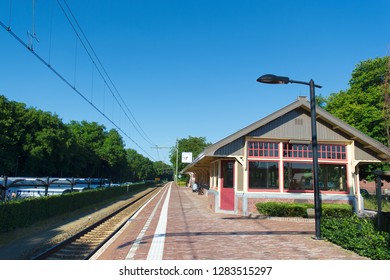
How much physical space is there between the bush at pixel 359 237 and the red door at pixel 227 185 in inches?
270

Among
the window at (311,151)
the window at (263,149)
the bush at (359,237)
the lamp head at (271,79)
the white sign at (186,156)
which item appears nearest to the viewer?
the bush at (359,237)

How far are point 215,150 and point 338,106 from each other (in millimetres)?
21149

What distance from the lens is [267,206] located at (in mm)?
15766

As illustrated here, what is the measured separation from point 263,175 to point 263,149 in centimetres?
135

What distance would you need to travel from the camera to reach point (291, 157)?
17297 millimetres

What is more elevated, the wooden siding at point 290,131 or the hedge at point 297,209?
the wooden siding at point 290,131

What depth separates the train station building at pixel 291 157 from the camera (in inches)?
661

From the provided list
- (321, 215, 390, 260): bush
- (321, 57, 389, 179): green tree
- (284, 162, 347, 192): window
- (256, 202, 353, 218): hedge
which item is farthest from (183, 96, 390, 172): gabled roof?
(321, 57, 389, 179): green tree

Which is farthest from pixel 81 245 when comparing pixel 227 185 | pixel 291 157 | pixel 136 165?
pixel 136 165

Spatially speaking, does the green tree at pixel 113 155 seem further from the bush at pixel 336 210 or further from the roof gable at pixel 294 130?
the bush at pixel 336 210

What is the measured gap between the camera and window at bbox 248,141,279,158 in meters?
17.2

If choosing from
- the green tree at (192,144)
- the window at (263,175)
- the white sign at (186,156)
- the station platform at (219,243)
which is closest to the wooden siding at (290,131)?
→ the window at (263,175)

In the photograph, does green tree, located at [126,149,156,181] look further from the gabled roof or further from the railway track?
the railway track

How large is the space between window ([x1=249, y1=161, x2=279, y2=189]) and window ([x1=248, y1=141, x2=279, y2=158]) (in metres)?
0.44
